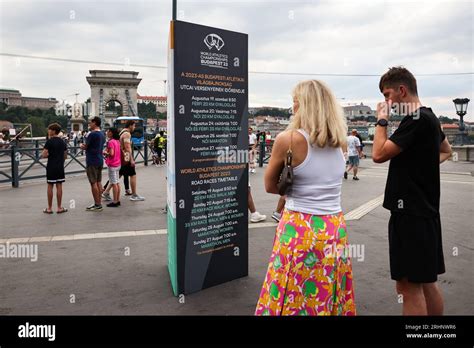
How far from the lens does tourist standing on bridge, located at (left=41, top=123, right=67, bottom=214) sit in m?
8.12

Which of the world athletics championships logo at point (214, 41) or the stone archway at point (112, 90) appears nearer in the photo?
the world athletics championships logo at point (214, 41)

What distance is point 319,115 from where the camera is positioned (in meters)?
2.43

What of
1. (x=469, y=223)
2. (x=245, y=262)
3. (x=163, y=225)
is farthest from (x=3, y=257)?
(x=469, y=223)

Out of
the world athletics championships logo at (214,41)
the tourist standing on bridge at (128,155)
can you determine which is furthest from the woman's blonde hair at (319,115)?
the tourist standing on bridge at (128,155)

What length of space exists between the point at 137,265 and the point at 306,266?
306 centimetres

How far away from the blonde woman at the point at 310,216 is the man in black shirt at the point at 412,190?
0.36 metres

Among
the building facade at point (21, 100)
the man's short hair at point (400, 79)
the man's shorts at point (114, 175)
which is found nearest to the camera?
the man's short hair at point (400, 79)

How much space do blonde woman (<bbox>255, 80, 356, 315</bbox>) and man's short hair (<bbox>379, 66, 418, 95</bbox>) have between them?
0.51 metres

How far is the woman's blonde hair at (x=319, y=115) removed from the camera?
7.90 ft

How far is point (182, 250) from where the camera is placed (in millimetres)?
4027

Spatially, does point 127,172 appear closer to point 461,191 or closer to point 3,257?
point 3,257

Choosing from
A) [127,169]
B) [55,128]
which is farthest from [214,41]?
[127,169]

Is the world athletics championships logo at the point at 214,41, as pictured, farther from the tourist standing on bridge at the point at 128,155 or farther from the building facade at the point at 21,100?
the building facade at the point at 21,100
